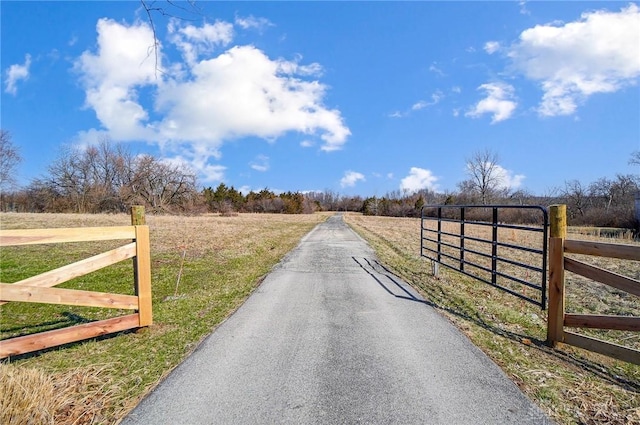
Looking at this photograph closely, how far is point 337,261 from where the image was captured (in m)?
9.99

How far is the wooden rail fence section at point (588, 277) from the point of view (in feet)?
11.1

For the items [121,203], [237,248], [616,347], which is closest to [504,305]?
[616,347]

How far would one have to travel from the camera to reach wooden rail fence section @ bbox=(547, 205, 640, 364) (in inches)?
134

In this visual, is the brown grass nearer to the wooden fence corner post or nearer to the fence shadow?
the wooden fence corner post

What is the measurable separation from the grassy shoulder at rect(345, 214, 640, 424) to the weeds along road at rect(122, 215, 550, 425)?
0.22 metres

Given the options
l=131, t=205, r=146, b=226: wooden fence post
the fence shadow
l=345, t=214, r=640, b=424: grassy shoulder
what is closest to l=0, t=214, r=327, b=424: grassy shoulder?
l=131, t=205, r=146, b=226: wooden fence post

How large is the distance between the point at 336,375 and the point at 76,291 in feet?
9.90

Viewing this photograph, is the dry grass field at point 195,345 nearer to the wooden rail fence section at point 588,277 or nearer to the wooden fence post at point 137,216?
the wooden rail fence section at point 588,277

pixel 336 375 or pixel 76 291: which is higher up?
pixel 76 291

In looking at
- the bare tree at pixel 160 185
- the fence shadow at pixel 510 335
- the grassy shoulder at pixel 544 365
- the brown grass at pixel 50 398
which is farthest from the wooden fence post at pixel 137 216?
the bare tree at pixel 160 185

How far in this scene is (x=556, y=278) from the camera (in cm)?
411

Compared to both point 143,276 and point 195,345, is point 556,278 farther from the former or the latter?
point 143,276

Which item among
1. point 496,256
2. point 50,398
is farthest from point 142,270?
point 496,256

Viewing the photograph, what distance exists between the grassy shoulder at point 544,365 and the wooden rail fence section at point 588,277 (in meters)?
0.19
